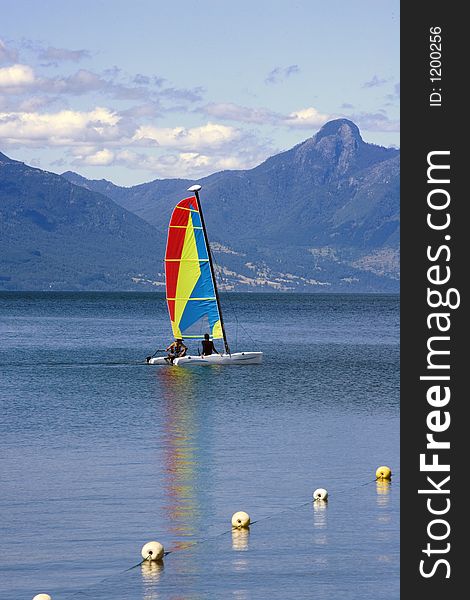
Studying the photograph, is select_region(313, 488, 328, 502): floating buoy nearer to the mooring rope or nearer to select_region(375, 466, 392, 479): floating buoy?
the mooring rope

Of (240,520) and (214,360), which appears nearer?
(240,520)

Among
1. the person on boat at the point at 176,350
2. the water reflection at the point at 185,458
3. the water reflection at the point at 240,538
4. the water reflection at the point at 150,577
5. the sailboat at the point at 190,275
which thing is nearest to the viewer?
the water reflection at the point at 150,577

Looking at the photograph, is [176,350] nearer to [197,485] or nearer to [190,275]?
[190,275]

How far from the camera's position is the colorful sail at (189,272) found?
72625 mm

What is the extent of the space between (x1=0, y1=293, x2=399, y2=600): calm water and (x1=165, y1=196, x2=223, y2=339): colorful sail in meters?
3.78

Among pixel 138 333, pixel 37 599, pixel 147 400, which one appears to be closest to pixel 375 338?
pixel 138 333

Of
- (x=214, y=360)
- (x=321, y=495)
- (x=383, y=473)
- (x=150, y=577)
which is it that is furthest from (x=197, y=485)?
(x=214, y=360)

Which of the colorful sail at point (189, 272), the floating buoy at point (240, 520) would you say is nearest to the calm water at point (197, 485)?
the floating buoy at point (240, 520)

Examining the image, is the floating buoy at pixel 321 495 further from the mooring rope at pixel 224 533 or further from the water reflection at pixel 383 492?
the water reflection at pixel 383 492

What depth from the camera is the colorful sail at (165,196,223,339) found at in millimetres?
72625

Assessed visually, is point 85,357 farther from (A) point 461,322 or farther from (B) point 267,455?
(A) point 461,322

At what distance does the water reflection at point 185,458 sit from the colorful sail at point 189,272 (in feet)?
18.2

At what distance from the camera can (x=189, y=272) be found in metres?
72.9

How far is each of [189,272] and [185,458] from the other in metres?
35.2
